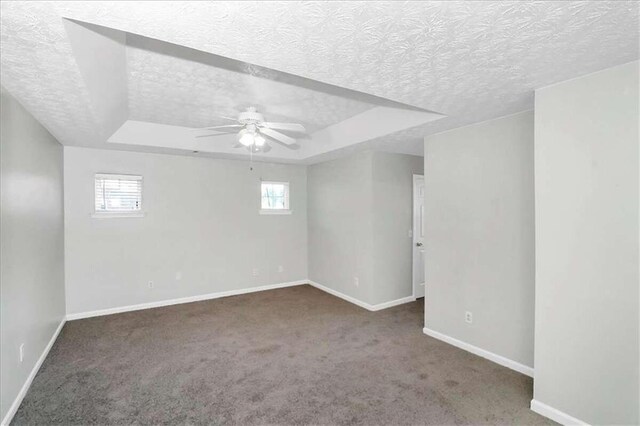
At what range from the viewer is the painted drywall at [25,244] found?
7.23 ft

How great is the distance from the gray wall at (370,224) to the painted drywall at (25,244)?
373 centimetres

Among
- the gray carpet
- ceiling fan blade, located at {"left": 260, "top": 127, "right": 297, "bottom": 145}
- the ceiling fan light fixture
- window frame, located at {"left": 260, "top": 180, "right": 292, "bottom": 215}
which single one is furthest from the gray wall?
the ceiling fan light fixture

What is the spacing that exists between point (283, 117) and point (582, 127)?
281 cm

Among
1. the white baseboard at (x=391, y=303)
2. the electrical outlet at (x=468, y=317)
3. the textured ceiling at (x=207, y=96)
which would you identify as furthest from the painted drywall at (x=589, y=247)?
the white baseboard at (x=391, y=303)

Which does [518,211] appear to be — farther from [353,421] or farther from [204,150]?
[204,150]

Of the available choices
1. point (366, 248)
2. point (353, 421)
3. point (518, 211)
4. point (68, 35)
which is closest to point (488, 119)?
point (518, 211)

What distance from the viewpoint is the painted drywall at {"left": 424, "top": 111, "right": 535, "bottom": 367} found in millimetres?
2877

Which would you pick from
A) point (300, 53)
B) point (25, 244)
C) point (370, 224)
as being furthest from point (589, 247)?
point (25, 244)

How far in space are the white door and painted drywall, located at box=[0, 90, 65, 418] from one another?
184 inches

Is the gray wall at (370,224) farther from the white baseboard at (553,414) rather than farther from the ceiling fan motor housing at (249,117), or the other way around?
the white baseboard at (553,414)

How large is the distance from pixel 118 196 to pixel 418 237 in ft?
15.1

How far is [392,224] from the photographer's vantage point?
4762 millimetres

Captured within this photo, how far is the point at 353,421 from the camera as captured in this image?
2219 mm

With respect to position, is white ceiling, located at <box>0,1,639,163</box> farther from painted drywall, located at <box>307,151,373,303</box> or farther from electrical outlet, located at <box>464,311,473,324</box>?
electrical outlet, located at <box>464,311,473,324</box>
